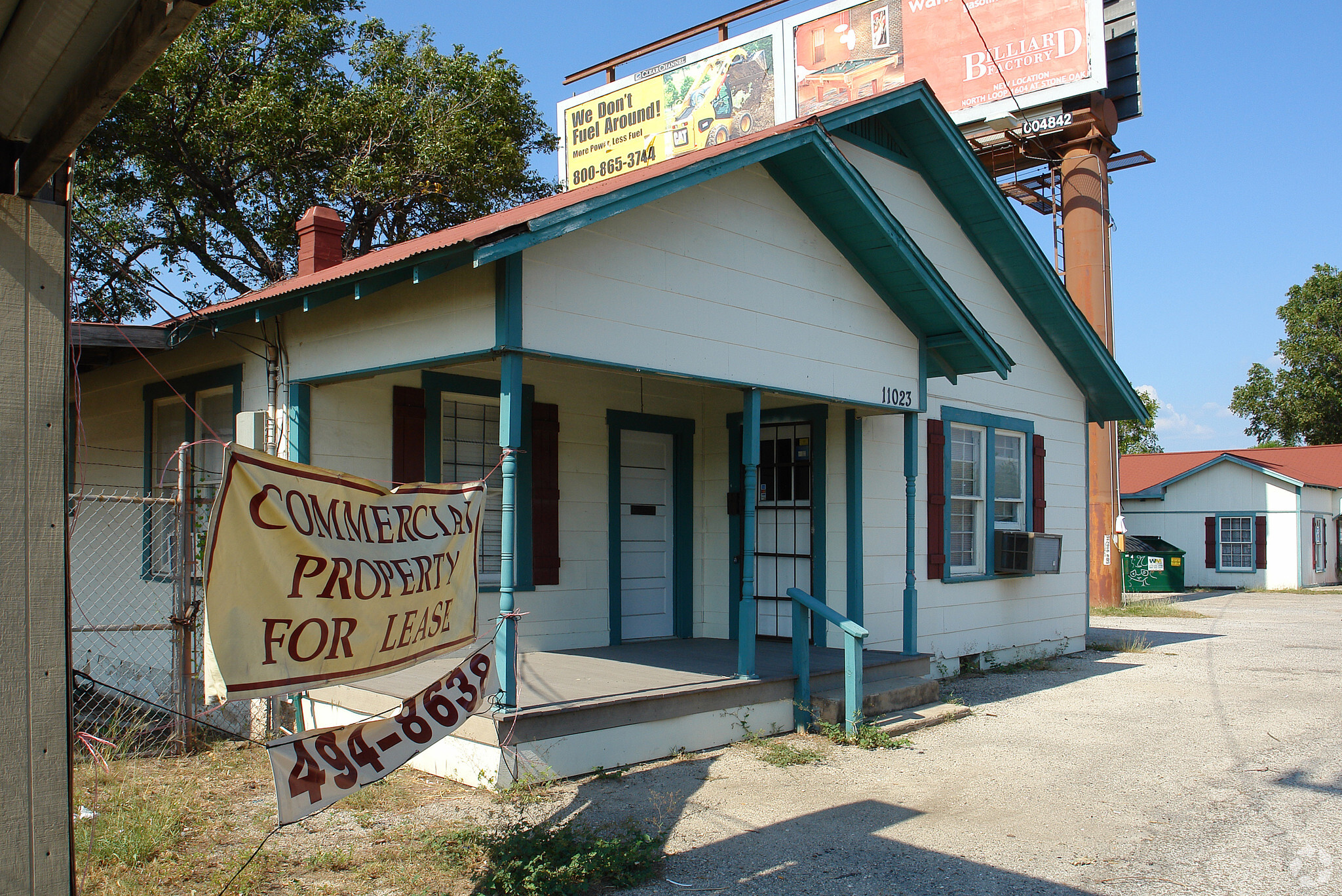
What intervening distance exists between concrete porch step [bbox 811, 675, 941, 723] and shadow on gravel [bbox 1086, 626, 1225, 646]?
244 inches

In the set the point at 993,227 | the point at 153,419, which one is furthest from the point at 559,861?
the point at 993,227

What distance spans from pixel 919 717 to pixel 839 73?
17.3 meters

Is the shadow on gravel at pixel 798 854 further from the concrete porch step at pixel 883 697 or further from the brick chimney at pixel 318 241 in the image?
the brick chimney at pixel 318 241

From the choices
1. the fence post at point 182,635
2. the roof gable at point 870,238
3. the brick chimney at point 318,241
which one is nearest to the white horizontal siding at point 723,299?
the roof gable at point 870,238

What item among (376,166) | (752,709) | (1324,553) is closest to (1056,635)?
(752,709)

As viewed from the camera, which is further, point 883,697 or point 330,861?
point 883,697

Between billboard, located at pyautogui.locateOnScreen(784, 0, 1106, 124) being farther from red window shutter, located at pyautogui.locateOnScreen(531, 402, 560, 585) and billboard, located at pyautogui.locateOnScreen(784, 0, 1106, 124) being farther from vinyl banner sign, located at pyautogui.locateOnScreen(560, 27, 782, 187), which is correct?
red window shutter, located at pyautogui.locateOnScreen(531, 402, 560, 585)

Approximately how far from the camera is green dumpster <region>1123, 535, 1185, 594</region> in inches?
1067

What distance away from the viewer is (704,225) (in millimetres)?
7582

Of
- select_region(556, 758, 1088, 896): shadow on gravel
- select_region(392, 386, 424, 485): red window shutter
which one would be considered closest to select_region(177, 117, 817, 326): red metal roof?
select_region(392, 386, 424, 485): red window shutter

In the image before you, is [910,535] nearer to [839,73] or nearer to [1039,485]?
[1039,485]

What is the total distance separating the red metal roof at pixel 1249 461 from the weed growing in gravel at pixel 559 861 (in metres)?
28.8

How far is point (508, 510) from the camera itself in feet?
19.7

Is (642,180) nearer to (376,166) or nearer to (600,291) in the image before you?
(600,291)
